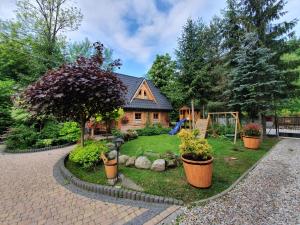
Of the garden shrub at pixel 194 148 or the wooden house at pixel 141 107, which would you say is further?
the wooden house at pixel 141 107

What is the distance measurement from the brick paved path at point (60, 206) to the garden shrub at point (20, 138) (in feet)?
13.8

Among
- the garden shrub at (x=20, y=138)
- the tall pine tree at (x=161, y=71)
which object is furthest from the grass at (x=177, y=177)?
the tall pine tree at (x=161, y=71)

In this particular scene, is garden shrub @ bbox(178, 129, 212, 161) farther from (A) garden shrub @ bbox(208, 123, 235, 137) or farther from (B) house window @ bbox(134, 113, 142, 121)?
(B) house window @ bbox(134, 113, 142, 121)

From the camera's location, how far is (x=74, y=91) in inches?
199

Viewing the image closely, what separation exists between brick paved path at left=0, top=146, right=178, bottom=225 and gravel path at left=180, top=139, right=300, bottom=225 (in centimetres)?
60

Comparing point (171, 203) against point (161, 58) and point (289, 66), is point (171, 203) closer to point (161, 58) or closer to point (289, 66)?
point (289, 66)

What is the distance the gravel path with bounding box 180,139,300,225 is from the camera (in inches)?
113

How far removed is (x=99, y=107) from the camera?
595 cm

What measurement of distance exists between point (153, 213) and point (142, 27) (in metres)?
13.9

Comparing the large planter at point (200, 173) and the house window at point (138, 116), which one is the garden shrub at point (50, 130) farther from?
the large planter at point (200, 173)

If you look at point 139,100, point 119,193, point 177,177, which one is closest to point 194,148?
point 177,177

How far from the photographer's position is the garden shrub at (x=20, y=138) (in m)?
8.66

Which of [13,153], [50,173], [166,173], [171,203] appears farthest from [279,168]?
[13,153]

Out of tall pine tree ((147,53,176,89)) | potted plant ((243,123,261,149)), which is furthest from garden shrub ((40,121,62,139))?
tall pine tree ((147,53,176,89))
